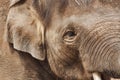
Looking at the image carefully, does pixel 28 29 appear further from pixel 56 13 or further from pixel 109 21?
pixel 109 21

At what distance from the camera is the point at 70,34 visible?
4.61 metres

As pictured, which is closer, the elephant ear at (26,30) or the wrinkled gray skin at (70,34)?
the wrinkled gray skin at (70,34)

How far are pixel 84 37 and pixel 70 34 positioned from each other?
0.48 feet

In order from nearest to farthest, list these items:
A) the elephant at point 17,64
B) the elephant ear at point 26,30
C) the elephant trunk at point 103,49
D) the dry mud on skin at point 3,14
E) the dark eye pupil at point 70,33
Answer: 1. the elephant trunk at point 103,49
2. the dark eye pupil at point 70,33
3. the elephant ear at point 26,30
4. the elephant at point 17,64
5. the dry mud on skin at point 3,14

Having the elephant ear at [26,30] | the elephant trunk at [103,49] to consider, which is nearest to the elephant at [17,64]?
the elephant ear at [26,30]

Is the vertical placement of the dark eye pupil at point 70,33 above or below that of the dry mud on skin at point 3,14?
below

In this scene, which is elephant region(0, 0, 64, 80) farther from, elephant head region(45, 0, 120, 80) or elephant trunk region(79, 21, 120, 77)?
elephant trunk region(79, 21, 120, 77)

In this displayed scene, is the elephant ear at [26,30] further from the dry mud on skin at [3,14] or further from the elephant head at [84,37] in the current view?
the dry mud on skin at [3,14]

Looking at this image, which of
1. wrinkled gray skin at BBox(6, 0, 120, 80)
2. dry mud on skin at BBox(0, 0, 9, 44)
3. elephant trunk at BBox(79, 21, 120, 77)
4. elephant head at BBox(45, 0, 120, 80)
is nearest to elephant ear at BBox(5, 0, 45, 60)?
wrinkled gray skin at BBox(6, 0, 120, 80)

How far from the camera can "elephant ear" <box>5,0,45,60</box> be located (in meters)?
4.90

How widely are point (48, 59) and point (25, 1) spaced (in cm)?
46

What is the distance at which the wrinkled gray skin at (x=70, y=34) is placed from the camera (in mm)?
4359

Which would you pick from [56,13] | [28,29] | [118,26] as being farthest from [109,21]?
[28,29]

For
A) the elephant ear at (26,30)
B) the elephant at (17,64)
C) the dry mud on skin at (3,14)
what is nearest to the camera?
the elephant ear at (26,30)
